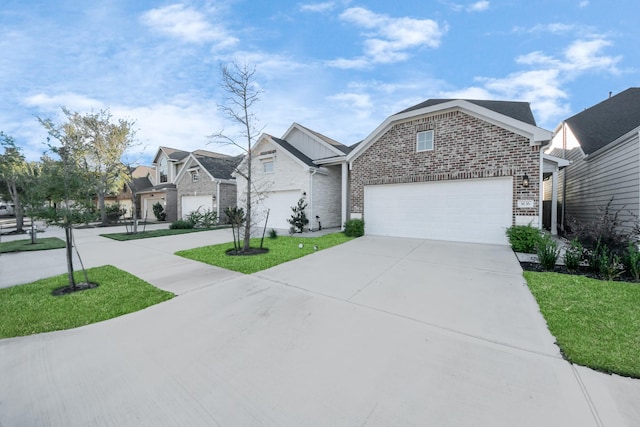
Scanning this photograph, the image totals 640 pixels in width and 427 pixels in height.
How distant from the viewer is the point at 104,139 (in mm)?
18562

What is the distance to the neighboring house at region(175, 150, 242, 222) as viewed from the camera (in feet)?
58.6

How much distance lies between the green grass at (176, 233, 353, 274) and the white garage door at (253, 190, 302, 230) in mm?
4224

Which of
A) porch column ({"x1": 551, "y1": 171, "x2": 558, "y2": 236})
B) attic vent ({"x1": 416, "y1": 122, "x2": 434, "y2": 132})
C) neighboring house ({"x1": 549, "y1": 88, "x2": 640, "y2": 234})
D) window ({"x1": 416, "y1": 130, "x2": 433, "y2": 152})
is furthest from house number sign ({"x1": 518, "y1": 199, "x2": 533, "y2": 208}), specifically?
porch column ({"x1": 551, "y1": 171, "x2": 558, "y2": 236})

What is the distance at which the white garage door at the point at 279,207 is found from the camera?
45.7 feet

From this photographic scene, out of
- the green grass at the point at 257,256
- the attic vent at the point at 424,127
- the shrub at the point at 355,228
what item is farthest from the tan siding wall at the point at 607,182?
the green grass at the point at 257,256

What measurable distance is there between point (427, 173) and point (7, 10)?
42.2 feet

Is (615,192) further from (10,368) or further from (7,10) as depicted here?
(7,10)

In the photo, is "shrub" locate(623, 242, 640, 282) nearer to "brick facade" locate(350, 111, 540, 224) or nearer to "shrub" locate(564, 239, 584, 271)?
"shrub" locate(564, 239, 584, 271)

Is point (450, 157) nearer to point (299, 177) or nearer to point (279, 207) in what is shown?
point (299, 177)

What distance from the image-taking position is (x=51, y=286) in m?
5.06

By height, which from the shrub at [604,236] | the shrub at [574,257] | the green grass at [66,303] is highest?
the shrub at [604,236]

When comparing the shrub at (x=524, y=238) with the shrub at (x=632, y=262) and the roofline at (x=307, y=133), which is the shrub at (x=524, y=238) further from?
the roofline at (x=307, y=133)

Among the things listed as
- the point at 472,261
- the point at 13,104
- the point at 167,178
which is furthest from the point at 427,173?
the point at 167,178

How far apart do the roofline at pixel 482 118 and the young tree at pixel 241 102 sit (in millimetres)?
5205
